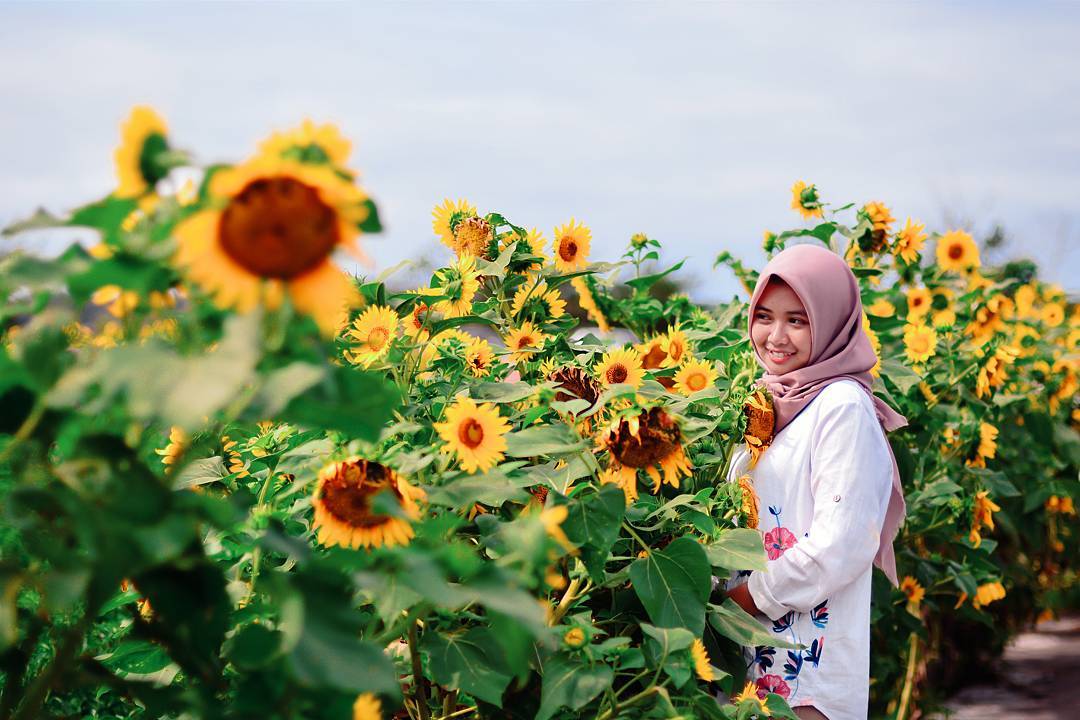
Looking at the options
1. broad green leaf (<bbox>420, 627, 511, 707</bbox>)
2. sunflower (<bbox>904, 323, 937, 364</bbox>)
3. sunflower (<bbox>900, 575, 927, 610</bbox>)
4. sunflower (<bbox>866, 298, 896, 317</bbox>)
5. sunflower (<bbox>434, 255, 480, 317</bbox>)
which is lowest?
sunflower (<bbox>900, 575, 927, 610</bbox>)

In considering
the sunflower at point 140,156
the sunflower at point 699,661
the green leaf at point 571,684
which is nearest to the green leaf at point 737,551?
the sunflower at point 699,661

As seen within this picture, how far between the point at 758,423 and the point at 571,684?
87cm

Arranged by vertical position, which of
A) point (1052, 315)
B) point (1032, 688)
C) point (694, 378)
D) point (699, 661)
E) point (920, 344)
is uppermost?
point (694, 378)

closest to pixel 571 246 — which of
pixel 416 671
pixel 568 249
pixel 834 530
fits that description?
pixel 568 249

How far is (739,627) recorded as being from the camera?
5.37 ft

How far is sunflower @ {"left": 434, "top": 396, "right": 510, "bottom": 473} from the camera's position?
1243 mm

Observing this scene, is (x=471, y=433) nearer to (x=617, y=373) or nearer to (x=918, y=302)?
(x=617, y=373)

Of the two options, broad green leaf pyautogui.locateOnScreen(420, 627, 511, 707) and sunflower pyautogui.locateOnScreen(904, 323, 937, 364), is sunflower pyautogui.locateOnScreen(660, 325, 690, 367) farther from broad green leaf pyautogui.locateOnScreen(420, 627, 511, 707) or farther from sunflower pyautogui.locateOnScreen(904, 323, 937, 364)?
sunflower pyautogui.locateOnScreen(904, 323, 937, 364)

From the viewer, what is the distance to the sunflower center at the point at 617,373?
1816 millimetres

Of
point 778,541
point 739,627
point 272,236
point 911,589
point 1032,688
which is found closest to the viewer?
point 272,236

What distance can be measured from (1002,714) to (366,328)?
15.5 ft

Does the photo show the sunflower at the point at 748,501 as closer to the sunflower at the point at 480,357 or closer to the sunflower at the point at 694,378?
the sunflower at the point at 694,378

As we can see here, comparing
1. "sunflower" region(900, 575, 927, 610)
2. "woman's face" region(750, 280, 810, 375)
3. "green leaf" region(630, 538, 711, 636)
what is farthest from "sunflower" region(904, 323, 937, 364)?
"green leaf" region(630, 538, 711, 636)

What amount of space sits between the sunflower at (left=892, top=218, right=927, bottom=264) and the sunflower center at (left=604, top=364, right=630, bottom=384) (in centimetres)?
188
